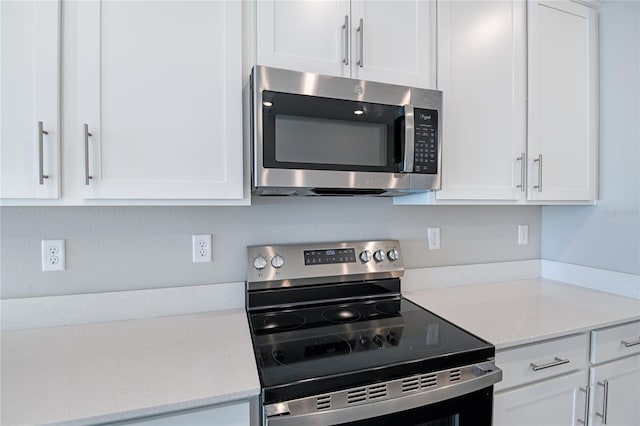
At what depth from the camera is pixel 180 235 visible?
4.64ft

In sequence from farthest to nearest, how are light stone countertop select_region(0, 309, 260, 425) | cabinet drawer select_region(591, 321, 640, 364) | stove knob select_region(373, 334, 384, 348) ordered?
cabinet drawer select_region(591, 321, 640, 364), stove knob select_region(373, 334, 384, 348), light stone countertop select_region(0, 309, 260, 425)

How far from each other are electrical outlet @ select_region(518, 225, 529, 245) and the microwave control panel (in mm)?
1074

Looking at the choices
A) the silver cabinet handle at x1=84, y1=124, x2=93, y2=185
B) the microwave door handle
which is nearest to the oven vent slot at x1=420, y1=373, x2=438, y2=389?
the microwave door handle

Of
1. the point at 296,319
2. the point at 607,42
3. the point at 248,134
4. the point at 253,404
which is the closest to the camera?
the point at 253,404

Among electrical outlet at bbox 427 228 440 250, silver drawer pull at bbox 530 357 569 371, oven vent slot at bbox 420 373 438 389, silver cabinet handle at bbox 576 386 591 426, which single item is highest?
electrical outlet at bbox 427 228 440 250

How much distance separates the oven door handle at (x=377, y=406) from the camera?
86cm

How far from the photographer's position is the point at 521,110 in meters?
1.60

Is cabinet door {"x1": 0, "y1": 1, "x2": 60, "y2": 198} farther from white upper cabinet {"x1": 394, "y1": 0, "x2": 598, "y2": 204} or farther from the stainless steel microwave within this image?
white upper cabinet {"x1": 394, "y1": 0, "x2": 598, "y2": 204}

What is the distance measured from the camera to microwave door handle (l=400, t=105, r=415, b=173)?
4.15 feet

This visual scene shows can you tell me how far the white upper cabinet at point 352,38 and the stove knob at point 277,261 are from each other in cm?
77

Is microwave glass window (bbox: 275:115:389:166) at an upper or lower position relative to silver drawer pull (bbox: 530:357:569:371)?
upper

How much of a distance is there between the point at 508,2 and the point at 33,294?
2363 mm

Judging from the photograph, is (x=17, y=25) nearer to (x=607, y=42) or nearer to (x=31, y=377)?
(x=31, y=377)

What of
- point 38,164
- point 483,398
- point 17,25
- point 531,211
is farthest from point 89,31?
point 531,211
